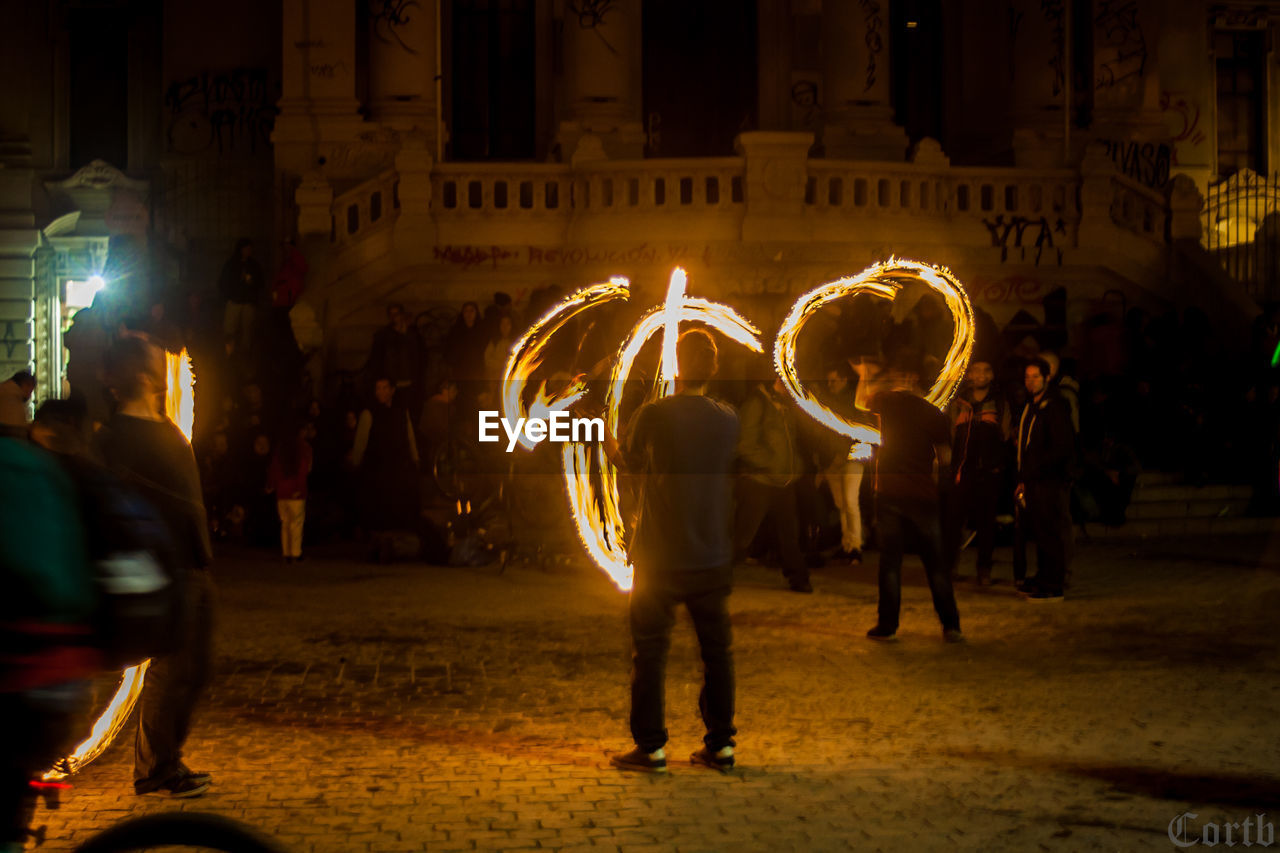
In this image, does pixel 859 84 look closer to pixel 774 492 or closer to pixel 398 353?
pixel 398 353

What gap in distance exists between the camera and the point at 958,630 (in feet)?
35.5

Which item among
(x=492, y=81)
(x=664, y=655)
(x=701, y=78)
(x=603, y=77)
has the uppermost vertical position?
(x=701, y=78)

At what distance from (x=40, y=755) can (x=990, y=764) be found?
483cm

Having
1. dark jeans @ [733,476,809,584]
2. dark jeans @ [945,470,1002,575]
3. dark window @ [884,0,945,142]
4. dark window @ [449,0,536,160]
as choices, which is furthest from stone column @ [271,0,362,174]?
dark jeans @ [945,470,1002,575]

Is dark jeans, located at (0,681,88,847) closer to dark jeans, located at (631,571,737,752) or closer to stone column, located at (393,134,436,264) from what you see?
dark jeans, located at (631,571,737,752)

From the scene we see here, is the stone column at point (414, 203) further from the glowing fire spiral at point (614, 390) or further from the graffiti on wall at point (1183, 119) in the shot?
the graffiti on wall at point (1183, 119)

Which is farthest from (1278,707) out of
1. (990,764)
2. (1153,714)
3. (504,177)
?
(504,177)

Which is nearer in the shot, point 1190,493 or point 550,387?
point 550,387

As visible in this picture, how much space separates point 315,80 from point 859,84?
8.60 meters

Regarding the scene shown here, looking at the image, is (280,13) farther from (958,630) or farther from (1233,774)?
(1233,774)

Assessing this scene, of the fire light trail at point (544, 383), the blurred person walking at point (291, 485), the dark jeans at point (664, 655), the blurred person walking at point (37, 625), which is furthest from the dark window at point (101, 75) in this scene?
the blurred person walking at point (37, 625)

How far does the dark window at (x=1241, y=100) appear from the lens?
99.2ft

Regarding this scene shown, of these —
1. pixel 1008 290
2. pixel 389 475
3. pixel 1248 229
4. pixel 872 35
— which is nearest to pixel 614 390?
pixel 389 475

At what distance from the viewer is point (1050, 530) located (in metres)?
12.9
